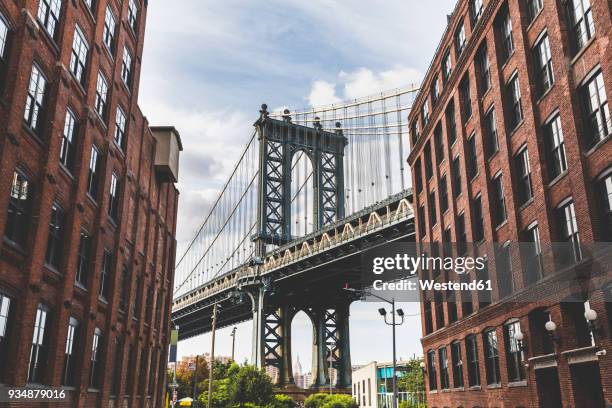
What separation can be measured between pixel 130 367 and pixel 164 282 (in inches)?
368

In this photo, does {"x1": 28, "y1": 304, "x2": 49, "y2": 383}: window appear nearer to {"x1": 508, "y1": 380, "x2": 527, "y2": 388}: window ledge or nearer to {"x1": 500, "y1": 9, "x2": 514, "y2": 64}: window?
{"x1": 508, "y1": 380, "x2": 527, "y2": 388}: window ledge

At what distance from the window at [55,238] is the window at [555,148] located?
Result: 1640 centimetres

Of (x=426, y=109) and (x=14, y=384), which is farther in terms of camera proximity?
(x=426, y=109)

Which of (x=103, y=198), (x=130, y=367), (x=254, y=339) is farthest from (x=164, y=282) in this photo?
(x=254, y=339)

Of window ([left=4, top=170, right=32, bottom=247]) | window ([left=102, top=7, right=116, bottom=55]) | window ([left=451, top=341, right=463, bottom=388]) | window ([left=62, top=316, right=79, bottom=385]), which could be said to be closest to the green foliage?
window ([left=451, top=341, right=463, bottom=388])

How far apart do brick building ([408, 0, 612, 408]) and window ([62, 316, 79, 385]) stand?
50.6 ft

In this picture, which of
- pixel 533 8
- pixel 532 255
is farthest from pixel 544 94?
pixel 532 255

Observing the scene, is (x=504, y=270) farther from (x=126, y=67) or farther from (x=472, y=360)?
(x=126, y=67)

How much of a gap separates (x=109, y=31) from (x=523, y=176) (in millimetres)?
17657

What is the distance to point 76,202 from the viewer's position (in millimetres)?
20625

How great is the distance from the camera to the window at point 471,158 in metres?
29.4

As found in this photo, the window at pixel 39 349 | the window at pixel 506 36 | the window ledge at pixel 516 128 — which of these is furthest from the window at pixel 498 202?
the window at pixel 39 349

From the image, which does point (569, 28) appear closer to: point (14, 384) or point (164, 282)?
point (14, 384)

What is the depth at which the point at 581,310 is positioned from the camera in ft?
63.6
